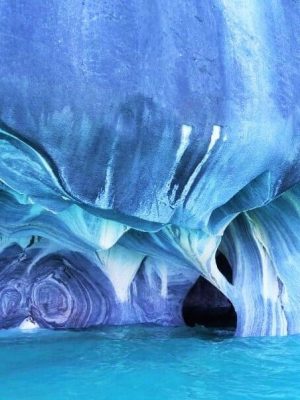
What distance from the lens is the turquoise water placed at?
1580 mm

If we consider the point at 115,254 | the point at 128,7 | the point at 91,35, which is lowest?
the point at 115,254

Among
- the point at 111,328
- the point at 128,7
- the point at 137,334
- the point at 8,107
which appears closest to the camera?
the point at 8,107

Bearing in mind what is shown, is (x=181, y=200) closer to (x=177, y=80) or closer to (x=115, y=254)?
(x=177, y=80)

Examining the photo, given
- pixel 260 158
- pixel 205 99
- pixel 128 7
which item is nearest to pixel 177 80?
pixel 205 99

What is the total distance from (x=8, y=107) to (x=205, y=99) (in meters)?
0.60

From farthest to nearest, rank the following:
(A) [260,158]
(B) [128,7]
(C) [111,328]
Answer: (C) [111,328] < (A) [260,158] < (B) [128,7]

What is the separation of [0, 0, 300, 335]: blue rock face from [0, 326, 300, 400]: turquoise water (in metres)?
0.39

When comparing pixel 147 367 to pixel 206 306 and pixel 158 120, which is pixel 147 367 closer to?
pixel 158 120

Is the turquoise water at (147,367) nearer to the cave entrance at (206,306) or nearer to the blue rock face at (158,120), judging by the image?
the blue rock face at (158,120)

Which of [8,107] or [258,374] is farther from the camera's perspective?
[258,374]

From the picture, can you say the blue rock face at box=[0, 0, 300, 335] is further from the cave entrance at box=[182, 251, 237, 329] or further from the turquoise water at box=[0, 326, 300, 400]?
the cave entrance at box=[182, 251, 237, 329]

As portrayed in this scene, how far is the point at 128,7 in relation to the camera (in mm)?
1608

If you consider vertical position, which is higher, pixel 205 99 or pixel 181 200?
pixel 205 99

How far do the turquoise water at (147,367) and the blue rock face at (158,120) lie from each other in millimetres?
385
